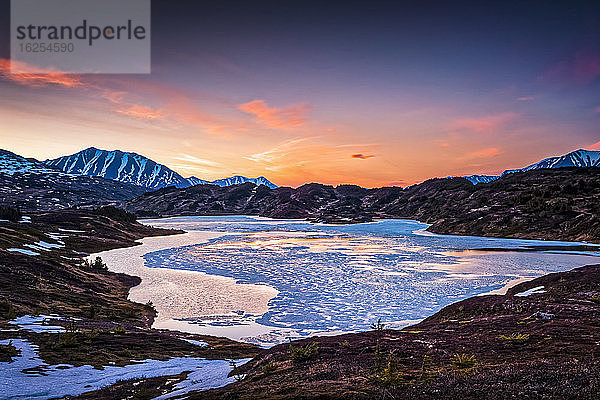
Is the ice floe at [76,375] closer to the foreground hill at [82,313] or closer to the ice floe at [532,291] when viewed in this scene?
the foreground hill at [82,313]

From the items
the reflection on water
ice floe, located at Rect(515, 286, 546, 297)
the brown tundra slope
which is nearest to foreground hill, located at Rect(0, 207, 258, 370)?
the brown tundra slope

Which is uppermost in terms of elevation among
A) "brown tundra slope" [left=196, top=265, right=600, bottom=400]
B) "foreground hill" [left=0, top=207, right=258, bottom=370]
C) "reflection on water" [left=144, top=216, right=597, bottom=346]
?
"brown tundra slope" [left=196, top=265, right=600, bottom=400]

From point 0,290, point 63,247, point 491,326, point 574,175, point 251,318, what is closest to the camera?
point 491,326

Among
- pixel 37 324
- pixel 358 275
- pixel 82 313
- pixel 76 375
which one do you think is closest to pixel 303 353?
pixel 76 375

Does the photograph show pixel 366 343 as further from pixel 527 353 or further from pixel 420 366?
pixel 527 353

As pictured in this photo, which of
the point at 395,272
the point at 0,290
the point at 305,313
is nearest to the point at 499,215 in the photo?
the point at 395,272

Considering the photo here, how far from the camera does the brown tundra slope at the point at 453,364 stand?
865cm

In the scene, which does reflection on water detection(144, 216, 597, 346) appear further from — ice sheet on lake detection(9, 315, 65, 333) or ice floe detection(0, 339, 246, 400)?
ice sheet on lake detection(9, 315, 65, 333)

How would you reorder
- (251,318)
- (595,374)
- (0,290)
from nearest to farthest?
1. (595,374)
2. (0,290)
3. (251,318)

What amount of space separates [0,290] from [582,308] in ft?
132

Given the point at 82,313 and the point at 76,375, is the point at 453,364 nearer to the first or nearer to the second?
the point at 76,375

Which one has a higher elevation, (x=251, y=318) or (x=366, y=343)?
(x=366, y=343)

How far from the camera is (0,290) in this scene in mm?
27312

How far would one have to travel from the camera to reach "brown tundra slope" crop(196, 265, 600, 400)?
8.65m
